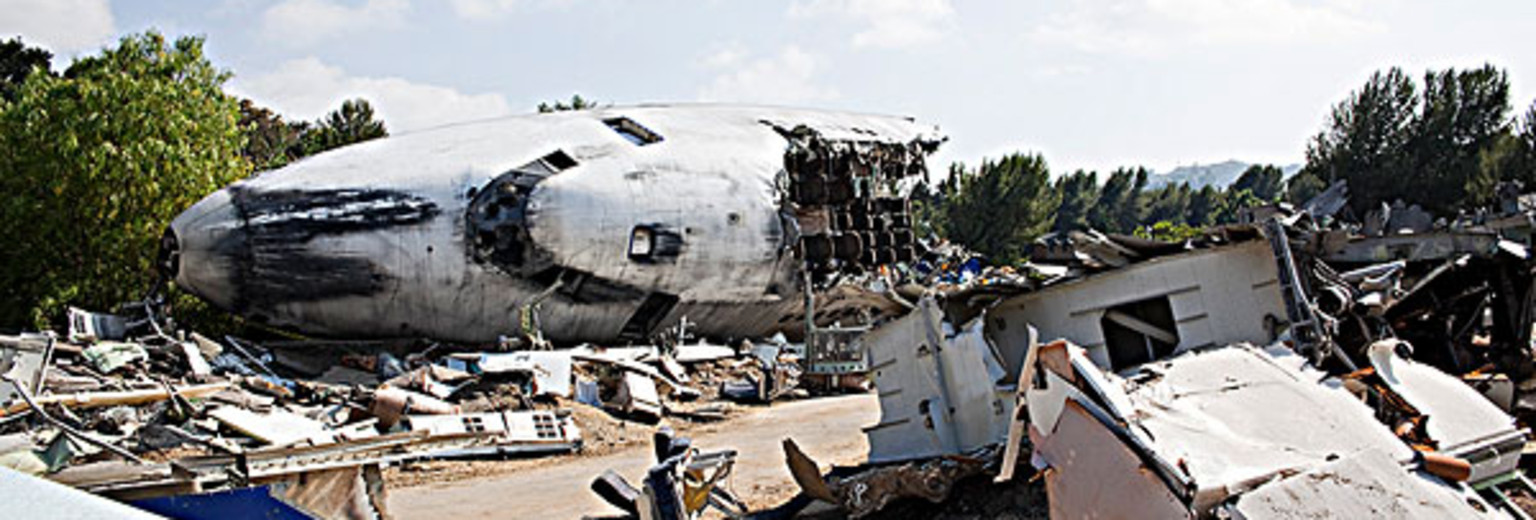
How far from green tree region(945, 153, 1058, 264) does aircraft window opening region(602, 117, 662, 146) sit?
28005 mm

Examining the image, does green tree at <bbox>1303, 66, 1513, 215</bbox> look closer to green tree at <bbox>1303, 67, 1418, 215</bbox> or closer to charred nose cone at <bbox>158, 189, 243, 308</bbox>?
green tree at <bbox>1303, 67, 1418, 215</bbox>

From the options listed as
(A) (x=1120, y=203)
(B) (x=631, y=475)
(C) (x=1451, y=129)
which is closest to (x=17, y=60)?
(B) (x=631, y=475)

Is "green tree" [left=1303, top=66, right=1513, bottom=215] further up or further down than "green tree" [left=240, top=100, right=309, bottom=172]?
further down

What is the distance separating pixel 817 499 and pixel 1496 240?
5975 millimetres

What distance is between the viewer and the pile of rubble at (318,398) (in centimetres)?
560

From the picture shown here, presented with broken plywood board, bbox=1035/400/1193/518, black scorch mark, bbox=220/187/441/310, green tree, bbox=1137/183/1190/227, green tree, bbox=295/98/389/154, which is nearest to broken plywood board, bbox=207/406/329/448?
black scorch mark, bbox=220/187/441/310

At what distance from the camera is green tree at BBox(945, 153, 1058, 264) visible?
46250mm

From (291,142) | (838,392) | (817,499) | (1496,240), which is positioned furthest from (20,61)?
(1496,240)

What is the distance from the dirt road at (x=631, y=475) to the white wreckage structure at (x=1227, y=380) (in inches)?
51.5

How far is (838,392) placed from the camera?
18.2 metres

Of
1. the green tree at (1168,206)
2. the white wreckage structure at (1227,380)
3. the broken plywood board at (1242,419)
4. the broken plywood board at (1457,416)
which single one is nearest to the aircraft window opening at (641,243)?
the white wreckage structure at (1227,380)

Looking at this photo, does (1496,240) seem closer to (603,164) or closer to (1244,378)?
(1244,378)

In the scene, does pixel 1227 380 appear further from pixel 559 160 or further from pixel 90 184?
pixel 90 184

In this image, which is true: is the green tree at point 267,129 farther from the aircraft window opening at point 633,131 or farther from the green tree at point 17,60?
the aircraft window opening at point 633,131
